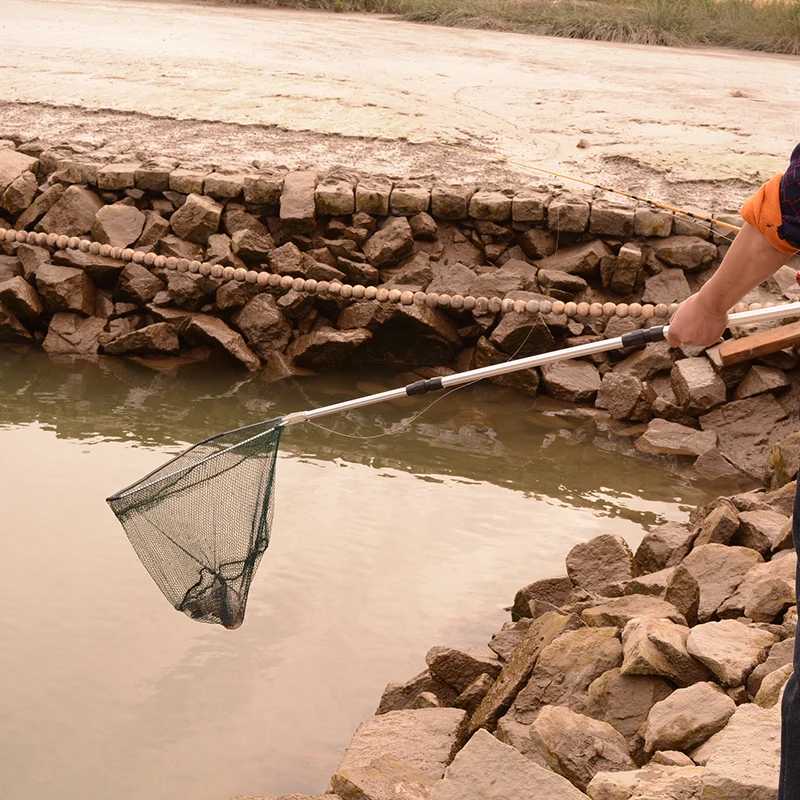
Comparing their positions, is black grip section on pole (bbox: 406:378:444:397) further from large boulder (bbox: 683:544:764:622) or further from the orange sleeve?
the orange sleeve

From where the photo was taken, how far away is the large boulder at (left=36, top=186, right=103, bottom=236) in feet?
25.6

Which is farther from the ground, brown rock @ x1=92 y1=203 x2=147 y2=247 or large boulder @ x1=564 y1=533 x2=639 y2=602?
brown rock @ x1=92 y1=203 x2=147 y2=247

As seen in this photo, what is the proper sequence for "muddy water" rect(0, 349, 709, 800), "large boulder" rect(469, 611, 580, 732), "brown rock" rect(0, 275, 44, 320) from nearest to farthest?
"large boulder" rect(469, 611, 580, 732), "muddy water" rect(0, 349, 709, 800), "brown rock" rect(0, 275, 44, 320)

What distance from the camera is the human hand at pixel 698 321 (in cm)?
249

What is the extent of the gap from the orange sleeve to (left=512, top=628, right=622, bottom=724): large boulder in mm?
1767

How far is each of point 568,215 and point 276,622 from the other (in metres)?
3.93

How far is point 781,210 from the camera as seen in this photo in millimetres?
1989

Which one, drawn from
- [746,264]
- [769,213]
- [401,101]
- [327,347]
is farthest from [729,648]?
[401,101]

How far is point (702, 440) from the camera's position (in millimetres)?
6273

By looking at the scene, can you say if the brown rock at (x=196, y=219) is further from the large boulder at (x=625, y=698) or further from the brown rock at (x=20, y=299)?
the large boulder at (x=625, y=698)

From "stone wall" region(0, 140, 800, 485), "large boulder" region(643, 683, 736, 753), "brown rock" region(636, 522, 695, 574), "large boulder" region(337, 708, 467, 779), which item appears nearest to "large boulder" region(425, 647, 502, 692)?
"large boulder" region(337, 708, 467, 779)

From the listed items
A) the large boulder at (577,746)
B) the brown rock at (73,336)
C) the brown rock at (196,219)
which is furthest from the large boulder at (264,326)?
the large boulder at (577,746)

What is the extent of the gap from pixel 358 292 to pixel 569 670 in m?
4.08

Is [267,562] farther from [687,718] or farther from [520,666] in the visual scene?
[687,718]
